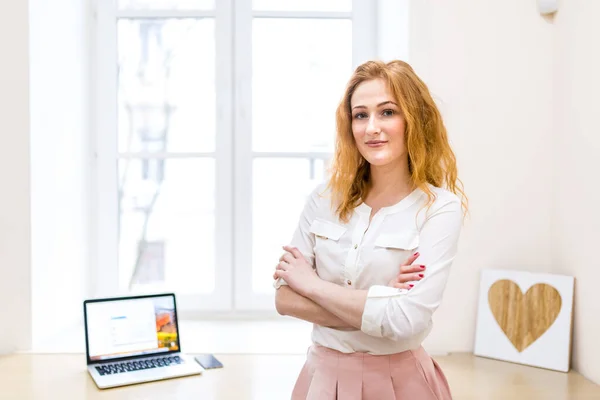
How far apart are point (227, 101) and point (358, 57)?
59 centimetres

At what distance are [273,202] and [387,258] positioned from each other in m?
1.28

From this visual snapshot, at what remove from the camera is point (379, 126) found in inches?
52.7

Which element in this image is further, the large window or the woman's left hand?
the large window

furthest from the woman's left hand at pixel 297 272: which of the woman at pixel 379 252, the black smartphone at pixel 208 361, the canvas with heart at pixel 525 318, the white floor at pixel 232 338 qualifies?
the canvas with heart at pixel 525 318

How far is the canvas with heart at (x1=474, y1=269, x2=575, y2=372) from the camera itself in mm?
A: 1892

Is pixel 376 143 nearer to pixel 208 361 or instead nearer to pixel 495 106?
pixel 495 106

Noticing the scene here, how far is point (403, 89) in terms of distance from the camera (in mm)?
1343

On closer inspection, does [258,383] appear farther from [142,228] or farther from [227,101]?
[227,101]

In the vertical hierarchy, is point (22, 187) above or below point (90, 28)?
below

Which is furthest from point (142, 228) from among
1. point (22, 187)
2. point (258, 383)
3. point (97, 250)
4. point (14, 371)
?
point (258, 383)

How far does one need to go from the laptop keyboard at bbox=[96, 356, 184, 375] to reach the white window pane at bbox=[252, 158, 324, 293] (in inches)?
27.5

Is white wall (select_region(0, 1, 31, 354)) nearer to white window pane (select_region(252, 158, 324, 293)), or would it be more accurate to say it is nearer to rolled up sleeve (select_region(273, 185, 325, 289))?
white window pane (select_region(252, 158, 324, 293))

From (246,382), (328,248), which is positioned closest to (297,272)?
(328,248)

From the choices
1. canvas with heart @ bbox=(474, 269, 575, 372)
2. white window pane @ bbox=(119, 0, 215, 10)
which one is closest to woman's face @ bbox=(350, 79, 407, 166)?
canvas with heart @ bbox=(474, 269, 575, 372)
